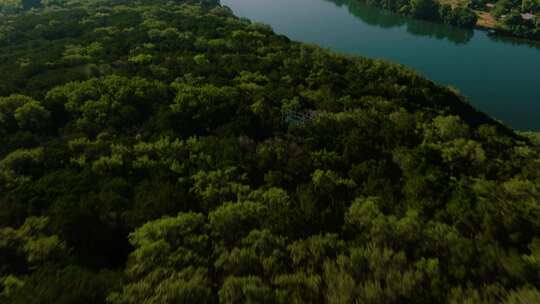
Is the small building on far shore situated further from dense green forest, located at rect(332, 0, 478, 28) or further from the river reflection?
the river reflection

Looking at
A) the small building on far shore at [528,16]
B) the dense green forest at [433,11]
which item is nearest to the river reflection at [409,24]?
the dense green forest at [433,11]

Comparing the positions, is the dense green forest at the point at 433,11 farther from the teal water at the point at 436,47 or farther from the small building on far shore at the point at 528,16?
the small building on far shore at the point at 528,16

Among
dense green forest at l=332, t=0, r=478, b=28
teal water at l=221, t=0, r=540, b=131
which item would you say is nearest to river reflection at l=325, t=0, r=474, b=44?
teal water at l=221, t=0, r=540, b=131

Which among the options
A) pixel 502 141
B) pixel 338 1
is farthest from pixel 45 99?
pixel 338 1

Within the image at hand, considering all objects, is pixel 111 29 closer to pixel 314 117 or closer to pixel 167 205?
pixel 314 117

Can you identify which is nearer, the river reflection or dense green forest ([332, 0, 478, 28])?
the river reflection

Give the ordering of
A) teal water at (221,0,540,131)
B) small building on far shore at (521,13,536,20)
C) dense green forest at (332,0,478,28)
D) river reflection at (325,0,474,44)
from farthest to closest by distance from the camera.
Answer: dense green forest at (332,0,478,28)
river reflection at (325,0,474,44)
small building on far shore at (521,13,536,20)
teal water at (221,0,540,131)

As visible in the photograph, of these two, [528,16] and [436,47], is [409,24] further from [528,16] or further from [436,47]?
[528,16]
